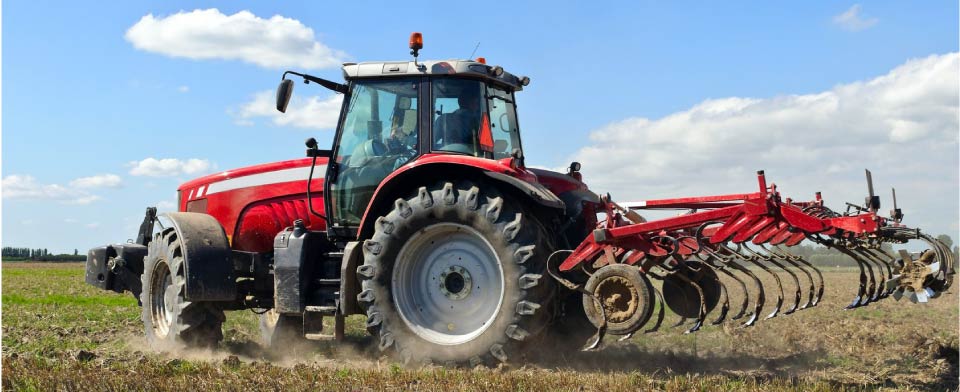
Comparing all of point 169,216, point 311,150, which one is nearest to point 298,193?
point 311,150

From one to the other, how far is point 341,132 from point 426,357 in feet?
8.07

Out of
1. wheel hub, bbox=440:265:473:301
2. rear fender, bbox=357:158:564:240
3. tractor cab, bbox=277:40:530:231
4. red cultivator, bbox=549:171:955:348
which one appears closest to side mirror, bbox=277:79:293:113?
tractor cab, bbox=277:40:530:231

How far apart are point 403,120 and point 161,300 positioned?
11.4ft

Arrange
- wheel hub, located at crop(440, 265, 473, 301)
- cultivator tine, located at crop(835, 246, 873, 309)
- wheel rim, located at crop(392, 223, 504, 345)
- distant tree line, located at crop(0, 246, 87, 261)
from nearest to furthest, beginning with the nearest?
cultivator tine, located at crop(835, 246, 873, 309) < wheel rim, located at crop(392, 223, 504, 345) < wheel hub, located at crop(440, 265, 473, 301) < distant tree line, located at crop(0, 246, 87, 261)

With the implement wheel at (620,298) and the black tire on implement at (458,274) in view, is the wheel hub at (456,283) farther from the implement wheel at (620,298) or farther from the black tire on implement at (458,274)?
the implement wheel at (620,298)

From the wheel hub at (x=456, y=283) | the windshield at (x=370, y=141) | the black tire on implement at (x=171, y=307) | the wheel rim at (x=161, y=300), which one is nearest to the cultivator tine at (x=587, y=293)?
the wheel hub at (x=456, y=283)

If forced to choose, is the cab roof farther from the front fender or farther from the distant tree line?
the distant tree line

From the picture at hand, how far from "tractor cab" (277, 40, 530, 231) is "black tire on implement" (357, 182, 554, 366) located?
664mm

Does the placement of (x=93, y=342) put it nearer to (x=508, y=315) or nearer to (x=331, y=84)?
(x=331, y=84)

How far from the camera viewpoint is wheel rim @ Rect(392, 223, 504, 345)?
22.9 ft

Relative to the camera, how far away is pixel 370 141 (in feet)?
26.5

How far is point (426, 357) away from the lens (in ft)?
22.9

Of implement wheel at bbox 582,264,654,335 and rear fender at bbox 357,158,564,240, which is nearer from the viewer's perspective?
implement wheel at bbox 582,264,654,335

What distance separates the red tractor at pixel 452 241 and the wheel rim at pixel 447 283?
1 centimetres
